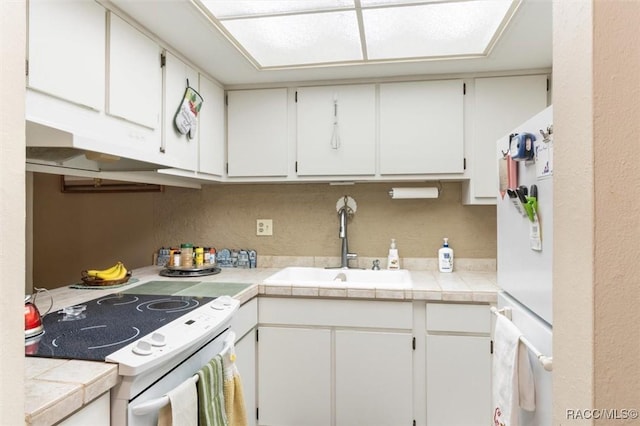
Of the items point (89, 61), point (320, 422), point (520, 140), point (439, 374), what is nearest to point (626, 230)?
point (520, 140)

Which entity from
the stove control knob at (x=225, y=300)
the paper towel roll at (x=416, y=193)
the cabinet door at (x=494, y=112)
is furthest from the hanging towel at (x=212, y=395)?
the cabinet door at (x=494, y=112)

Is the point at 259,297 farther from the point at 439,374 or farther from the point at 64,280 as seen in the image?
the point at 64,280

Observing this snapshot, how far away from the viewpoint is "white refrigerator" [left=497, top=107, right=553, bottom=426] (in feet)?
2.94

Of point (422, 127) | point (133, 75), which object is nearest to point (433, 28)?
point (422, 127)

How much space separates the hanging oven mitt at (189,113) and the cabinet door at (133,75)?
0.14m

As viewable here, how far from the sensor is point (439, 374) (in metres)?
1.74

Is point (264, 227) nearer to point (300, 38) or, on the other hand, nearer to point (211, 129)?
point (211, 129)

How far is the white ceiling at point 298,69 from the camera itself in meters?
1.44

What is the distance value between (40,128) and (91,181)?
2.00 m

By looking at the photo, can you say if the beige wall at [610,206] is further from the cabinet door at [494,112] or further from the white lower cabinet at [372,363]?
the cabinet door at [494,112]

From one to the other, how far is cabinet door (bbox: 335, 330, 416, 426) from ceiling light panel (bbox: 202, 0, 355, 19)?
1.53 m

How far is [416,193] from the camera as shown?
2.19 metres

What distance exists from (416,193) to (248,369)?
142 centimetres

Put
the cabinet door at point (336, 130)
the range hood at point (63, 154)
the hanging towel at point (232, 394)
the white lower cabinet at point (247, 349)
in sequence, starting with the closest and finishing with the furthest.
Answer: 1. the range hood at point (63, 154)
2. the hanging towel at point (232, 394)
3. the white lower cabinet at point (247, 349)
4. the cabinet door at point (336, 130)
